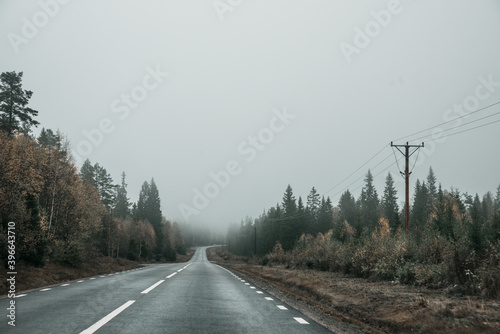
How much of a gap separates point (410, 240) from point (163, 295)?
415 inches

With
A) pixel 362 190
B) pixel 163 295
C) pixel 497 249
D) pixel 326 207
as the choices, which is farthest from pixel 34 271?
pixel 362 190

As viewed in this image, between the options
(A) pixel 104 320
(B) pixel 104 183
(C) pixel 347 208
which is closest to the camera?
(A) pixel 104 320

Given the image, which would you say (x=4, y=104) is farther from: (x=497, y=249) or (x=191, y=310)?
(x=497, y=249)

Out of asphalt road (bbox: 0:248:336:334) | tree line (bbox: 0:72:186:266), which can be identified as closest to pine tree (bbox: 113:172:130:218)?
tree line (bbox: 0:72:186:266)

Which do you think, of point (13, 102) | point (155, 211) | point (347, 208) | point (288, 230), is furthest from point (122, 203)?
point (13, 102)

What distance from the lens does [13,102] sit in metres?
37.4

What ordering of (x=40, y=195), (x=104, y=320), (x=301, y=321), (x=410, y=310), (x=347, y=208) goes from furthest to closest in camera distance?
(x=347, y=208) → (x=40, y=195) → (x=410, y=310) → (x=301, y=321) → (x=104, y=320)

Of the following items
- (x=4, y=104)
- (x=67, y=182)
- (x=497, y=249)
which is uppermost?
(x=4, y=104)

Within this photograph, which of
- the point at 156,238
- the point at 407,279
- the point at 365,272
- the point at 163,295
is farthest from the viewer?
the point at 156,238

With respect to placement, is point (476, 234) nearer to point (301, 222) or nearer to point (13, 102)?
point (13, 102)

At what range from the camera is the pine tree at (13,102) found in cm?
3650

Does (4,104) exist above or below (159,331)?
above

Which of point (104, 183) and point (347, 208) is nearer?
point (104, 183)

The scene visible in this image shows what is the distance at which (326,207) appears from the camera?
107812 millimetres
